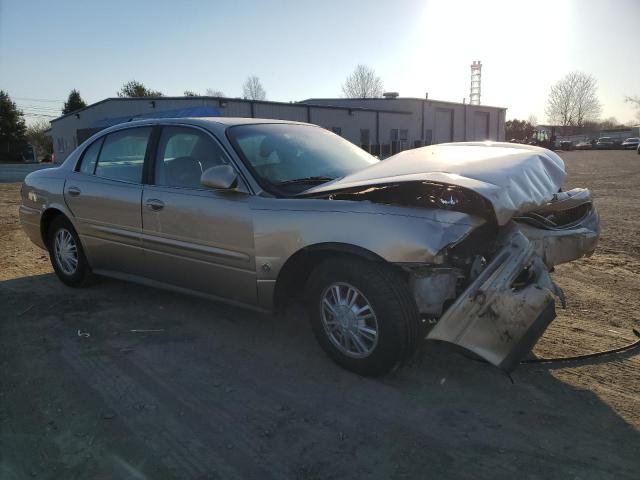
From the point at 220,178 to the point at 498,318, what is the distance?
1.96m

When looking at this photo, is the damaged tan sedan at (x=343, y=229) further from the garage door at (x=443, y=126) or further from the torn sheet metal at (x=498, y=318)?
the garage door at (x=443, y=126)

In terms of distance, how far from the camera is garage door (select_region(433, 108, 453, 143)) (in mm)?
45141

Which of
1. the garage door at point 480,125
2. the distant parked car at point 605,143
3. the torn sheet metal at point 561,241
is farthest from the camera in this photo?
the distant parked car at point 605,143

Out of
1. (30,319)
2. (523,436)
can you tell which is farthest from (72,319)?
(523,436)

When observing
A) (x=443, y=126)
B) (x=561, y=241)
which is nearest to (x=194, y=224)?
(x=561, y=241)

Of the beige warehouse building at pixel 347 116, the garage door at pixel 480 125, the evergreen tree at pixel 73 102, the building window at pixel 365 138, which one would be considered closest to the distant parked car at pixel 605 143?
the beige warehouse building at pixel 347 116

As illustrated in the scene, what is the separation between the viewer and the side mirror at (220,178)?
10.9 ft

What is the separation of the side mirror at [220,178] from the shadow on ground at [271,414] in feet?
3.91

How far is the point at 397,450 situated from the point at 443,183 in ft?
4.73

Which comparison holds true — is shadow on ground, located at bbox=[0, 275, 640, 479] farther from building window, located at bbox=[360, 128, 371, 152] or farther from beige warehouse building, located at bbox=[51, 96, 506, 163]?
building window, located at bbox=[360, 128, 371, 152]

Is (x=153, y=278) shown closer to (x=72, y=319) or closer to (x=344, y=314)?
(x=72, y=319)

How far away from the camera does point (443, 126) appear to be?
1806 inches

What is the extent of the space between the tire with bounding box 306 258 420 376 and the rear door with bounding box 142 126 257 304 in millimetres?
569

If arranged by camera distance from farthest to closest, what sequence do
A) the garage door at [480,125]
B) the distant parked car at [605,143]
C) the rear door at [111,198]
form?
the distant parked car at [605,143] < the garage door at [480,125] < the rear door at [111,198]
